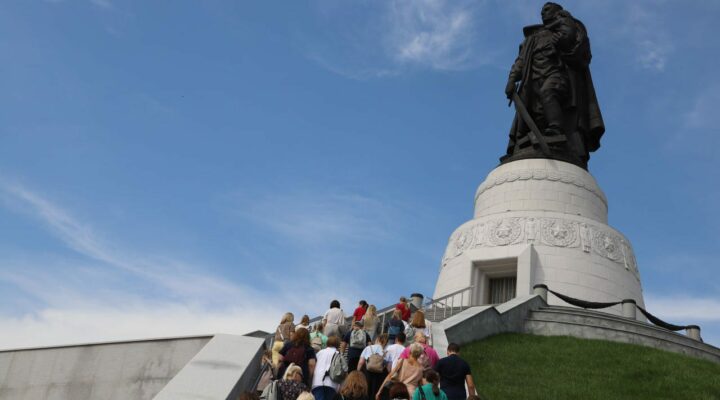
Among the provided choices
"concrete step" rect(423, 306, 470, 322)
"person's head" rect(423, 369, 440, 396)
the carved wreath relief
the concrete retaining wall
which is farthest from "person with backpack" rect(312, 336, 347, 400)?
the carved wreath relief

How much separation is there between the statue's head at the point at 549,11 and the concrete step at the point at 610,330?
1426cm

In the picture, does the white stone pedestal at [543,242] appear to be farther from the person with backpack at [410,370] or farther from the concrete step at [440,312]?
the person with backpack at [410,370]

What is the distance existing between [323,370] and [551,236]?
18.4m

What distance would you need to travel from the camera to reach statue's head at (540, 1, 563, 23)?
3231 centimetres

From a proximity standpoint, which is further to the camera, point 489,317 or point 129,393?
point 489,317

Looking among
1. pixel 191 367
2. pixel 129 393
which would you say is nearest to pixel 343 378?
pixel 191 367

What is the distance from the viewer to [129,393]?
533 inches

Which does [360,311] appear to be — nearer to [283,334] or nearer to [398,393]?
[283,334]

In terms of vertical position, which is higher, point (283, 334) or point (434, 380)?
point (283, 334)

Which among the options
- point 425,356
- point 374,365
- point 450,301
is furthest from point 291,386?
point 450,301

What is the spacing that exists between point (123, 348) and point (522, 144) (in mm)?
20890

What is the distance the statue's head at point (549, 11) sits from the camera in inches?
1272

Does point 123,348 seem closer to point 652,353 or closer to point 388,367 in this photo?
point 388,367

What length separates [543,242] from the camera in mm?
27469
